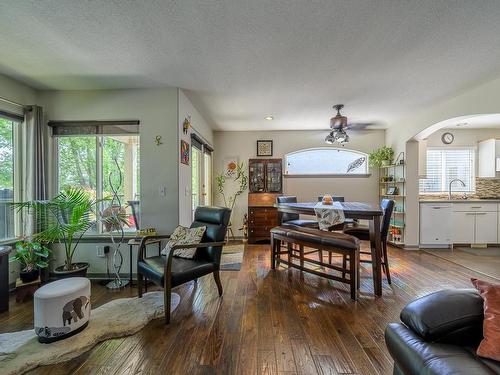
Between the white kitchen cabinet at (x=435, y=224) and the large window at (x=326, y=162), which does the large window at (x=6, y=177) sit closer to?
the large window at (x=326, y=162)

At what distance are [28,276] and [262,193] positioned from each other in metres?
3.94

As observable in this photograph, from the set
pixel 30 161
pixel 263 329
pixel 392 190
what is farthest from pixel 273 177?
pixel 30 161

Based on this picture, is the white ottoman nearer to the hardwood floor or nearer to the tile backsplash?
the hardwood floor

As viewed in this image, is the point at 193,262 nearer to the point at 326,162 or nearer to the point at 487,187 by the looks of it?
the point at 326,162

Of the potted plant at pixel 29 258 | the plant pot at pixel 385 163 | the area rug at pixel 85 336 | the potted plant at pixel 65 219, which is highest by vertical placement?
the plant pot at pixel 385 163

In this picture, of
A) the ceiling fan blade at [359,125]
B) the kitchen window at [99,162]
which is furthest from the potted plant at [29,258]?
the ceiling fan blade at [359,125]

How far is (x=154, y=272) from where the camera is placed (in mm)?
2182

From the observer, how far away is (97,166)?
3148mm

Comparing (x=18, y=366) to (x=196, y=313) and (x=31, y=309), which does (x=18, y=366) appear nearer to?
(x=31, y=309)

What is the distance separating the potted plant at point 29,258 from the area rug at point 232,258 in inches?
87.8

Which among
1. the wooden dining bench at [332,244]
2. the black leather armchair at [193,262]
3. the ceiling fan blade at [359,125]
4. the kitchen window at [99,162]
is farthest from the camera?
the ceiling fan blade at [359,125]

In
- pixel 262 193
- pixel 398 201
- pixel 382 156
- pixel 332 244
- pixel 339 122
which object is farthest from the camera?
pixel 262 193

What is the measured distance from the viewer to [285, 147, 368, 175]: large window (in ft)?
17.4

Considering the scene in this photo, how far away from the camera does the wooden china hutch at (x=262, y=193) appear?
4789 millimetres
